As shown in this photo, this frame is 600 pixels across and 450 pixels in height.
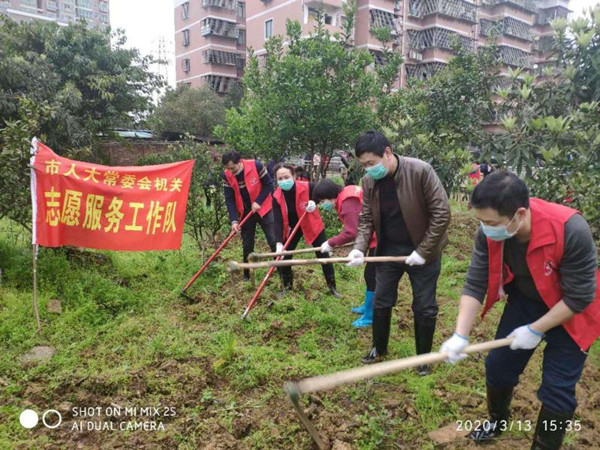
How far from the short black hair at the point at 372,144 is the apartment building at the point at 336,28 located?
2738 centimetres

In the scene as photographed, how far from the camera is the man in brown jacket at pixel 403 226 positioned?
3227 millimetres

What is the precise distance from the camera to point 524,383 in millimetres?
3434

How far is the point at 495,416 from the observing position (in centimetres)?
272

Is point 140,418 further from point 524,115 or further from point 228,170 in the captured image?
point 524,115

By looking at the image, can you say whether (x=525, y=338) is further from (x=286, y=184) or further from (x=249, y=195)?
(x=249, y=195)

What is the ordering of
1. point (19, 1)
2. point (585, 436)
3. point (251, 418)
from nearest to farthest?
point (585, 436), point (251, 418), point (19, 1)

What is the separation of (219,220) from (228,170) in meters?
1.43

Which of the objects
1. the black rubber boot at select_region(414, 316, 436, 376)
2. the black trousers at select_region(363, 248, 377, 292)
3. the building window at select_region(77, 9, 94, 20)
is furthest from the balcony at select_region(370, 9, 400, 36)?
the building window at select_region(77, 9, 94, 20)

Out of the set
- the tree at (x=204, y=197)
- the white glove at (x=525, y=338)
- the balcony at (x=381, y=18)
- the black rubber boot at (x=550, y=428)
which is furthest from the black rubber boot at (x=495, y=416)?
the balcony at (x=381, y=18)

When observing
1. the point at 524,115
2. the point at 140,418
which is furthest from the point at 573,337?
the point at 524,115

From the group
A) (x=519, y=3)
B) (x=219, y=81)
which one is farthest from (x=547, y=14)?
(x=219, y=81)

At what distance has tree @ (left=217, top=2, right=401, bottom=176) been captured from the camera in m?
8.03

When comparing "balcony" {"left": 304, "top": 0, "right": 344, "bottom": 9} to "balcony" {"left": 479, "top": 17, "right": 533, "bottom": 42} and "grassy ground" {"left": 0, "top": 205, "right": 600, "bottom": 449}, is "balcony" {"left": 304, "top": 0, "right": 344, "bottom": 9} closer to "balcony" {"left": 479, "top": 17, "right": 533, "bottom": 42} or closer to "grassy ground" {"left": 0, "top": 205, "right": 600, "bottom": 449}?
"balcony" {"left": 479, "top": 17, "right": 533, "bottom": 42}

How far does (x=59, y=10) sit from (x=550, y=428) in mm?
57048
